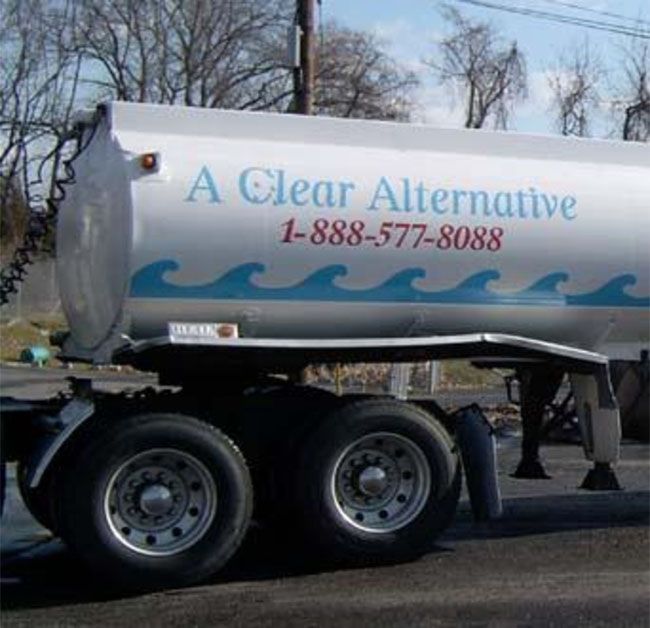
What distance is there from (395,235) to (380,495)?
1.62 metres

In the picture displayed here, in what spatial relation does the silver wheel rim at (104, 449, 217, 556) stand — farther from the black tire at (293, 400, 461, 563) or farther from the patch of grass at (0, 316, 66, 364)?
the patch of grass at (0, 316, 66, 364)

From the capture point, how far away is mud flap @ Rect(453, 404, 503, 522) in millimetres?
8719

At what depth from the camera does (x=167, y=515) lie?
7914 millimetres

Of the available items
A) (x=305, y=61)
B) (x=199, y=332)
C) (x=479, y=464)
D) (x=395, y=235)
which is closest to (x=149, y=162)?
(x=199, y=332)

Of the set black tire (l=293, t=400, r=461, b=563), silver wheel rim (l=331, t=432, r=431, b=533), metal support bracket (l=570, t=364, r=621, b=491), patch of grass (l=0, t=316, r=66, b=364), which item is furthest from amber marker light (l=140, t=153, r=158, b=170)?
patch of grass (l=0, t=316, r=66, b=364)

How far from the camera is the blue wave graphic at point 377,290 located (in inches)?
322

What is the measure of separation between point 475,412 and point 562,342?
0.87m

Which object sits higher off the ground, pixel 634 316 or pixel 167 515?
pixel 634 316

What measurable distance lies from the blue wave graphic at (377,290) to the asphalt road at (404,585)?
1624mm

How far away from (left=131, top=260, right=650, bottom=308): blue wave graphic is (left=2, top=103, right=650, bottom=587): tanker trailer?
13 millimetres

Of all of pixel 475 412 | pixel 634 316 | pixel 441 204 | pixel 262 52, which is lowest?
pixel 475 412

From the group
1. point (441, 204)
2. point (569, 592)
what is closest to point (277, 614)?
point (569, 592)

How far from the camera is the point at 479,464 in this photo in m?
8.73

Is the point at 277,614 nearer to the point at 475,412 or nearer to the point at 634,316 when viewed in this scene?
the point at 475,412
